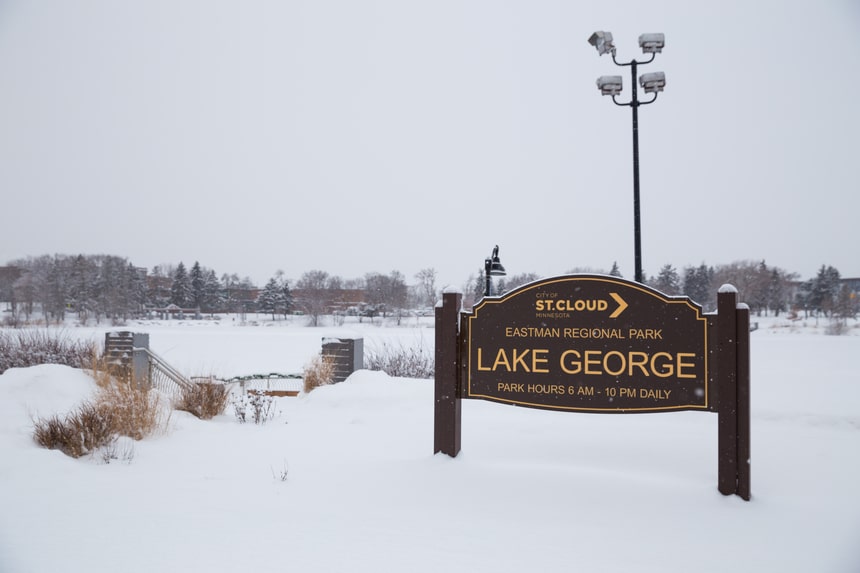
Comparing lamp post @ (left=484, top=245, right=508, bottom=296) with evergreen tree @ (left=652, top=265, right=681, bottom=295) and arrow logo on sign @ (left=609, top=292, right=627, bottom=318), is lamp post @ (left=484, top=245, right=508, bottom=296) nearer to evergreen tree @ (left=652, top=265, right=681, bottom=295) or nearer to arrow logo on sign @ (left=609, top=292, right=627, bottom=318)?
arrow logo on sign @ (left=609, top=292, right=627, bottom=318)

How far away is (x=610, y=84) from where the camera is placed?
11.1 m

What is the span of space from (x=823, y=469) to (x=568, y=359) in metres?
3.14

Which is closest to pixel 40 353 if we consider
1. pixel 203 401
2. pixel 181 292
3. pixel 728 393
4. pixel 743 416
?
pixel 203 401

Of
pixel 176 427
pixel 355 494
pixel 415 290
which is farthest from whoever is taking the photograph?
pixel 415 290

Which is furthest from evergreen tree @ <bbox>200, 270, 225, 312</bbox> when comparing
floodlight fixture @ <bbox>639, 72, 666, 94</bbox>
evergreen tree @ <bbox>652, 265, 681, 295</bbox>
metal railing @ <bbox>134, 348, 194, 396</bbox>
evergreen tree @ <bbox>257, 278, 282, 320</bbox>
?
floodlight fixture @ <bbox>639, 72, 666, 94</bbox>

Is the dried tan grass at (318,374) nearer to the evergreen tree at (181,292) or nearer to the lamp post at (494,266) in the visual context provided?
the lamp post at (494,266)

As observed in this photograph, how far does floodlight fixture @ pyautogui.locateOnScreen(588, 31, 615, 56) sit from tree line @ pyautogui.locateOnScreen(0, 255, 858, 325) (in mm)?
48992

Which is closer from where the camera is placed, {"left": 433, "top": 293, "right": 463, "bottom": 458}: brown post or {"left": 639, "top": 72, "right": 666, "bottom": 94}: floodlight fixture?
{"left": 433, "top": 293, "right": 463, "bottom": 458}: brown post

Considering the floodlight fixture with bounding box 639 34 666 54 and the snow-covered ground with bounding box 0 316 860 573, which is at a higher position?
the floodlight fixture with bounding box 639 34 666 54

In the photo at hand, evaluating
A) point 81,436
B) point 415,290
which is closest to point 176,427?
point 81,436

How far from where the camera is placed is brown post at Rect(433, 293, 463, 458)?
534 cm

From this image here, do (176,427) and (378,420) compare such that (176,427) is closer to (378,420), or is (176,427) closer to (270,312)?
(378,420)

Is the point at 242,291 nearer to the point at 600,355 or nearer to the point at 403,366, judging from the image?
the point at 403,366

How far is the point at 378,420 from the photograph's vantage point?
768 cm
